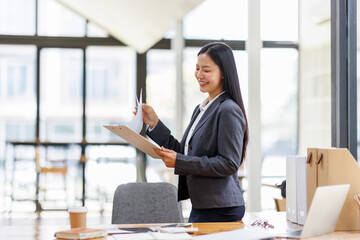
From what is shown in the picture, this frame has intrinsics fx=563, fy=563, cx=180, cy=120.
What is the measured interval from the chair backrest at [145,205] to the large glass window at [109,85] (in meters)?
5.74

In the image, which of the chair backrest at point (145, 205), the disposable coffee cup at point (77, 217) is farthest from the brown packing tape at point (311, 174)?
the disposable coffee cup at point (77, 217)

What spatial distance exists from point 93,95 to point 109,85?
287 millimetres

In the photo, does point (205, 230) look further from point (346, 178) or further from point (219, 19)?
point (219, 19)

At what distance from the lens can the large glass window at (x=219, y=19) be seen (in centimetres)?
679

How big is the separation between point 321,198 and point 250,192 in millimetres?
2782

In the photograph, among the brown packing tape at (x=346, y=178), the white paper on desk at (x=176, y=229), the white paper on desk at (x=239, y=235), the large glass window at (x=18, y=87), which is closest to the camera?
the white paper on desk at (x=239, y=235)

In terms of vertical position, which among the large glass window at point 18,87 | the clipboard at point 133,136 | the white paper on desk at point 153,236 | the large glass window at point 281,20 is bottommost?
the white paper on desk at point 153,236

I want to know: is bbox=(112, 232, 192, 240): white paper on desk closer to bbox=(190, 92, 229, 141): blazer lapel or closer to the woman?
the woman

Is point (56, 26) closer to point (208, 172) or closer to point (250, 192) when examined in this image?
point (250, 192)

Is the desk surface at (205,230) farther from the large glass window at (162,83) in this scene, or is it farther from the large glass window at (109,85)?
the large glass window at (109,85)

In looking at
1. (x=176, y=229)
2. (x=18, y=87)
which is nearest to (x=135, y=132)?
(x=176, y=229)

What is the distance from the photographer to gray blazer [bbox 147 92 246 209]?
7.16ft

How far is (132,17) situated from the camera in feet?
23.7

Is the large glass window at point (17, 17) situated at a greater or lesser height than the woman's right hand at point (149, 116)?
greater
